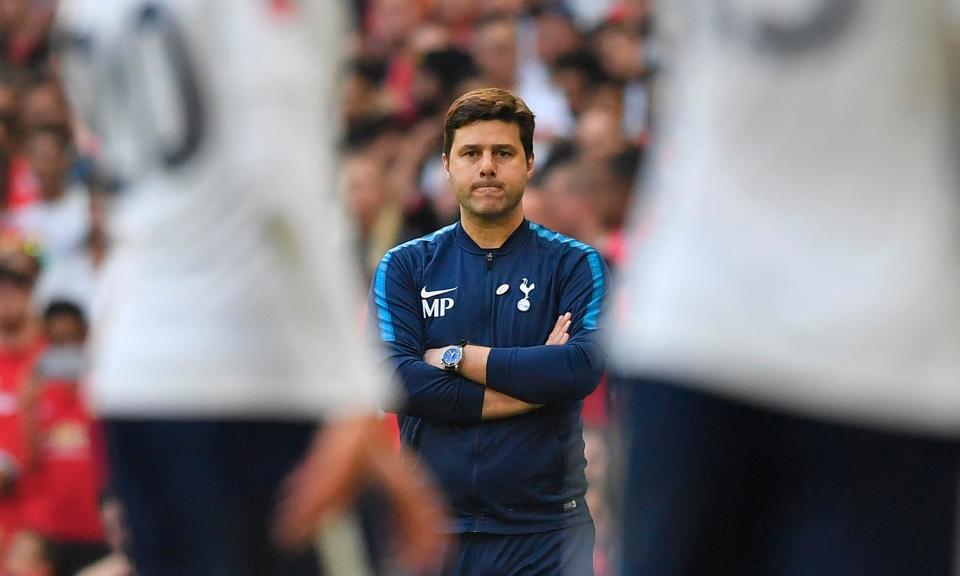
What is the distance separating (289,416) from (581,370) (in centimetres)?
234

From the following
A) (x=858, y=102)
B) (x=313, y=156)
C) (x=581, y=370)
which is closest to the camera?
(x=858, y=102)

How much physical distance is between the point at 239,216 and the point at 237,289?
5.2 inches

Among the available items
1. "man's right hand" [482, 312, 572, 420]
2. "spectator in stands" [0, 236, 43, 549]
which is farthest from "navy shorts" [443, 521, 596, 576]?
"spectator in stands" [0, 236, 43, 549]

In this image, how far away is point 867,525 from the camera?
2266 mm

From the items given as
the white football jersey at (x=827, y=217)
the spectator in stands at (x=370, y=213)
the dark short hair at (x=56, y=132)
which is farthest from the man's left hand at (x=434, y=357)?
the dark short hair at (x=56, y=132)

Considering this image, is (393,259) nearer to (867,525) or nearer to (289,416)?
(289,416)

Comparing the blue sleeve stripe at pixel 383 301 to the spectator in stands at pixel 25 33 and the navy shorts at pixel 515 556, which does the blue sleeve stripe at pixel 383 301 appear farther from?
the spectator in stands at pixel 25 33

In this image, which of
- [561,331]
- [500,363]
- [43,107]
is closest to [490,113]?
[561,331]

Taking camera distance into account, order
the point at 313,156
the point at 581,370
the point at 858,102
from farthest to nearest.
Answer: the point at 581,370 → the point at 313,156 → the point at 858,102

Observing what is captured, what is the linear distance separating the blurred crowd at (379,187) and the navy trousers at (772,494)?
4805 millimetres

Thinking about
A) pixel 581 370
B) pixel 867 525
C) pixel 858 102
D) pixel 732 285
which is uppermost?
pixel 858 102

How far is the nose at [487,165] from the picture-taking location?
5328 mm

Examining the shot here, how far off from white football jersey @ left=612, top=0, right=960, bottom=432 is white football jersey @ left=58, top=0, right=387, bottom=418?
0.79 metres

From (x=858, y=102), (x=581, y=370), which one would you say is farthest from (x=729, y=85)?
(x=581, y=370)
